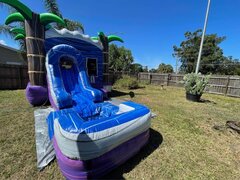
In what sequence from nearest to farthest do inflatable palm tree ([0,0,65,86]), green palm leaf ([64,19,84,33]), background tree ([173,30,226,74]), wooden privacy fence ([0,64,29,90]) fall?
inflatable palm tree ([0,0,65,86]), wooden privacy fence ([0,64,29,90]), green palm leaf ([64,19,84,33]), background tree ([173,30,226,74])

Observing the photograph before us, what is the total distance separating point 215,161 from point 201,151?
304 millimetres

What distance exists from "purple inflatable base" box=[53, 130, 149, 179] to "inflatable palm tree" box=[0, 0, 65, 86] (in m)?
3.91

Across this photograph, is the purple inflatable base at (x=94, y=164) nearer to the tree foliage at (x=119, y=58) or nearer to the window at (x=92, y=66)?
the window at (x=92, y=66)

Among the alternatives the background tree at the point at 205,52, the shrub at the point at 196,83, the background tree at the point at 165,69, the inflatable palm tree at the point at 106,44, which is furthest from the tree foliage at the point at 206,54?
the inflatable palm tree at the point at 106,44

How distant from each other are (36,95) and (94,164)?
13.3 ft

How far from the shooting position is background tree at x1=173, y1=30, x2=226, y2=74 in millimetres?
23109

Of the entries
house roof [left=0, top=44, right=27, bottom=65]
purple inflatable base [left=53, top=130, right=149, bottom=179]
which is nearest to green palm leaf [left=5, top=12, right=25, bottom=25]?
purple inflatable base [left=53, top=130, right=149, bottom=179]

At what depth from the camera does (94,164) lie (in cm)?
178

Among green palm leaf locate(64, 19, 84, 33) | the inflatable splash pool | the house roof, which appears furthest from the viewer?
the house roof

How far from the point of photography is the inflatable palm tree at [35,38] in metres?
4.62

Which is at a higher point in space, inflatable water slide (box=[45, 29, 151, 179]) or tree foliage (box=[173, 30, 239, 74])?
tree foliage (box=[173, 30, 239, 74])

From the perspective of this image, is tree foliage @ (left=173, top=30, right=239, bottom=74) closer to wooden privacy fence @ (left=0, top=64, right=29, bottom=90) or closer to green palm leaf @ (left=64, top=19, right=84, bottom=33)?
green palm leaf @ (left=64, top=19, right=84, bottom=33)

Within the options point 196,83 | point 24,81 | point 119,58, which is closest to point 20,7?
point 24,81


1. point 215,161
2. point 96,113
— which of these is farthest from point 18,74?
point 215,161
